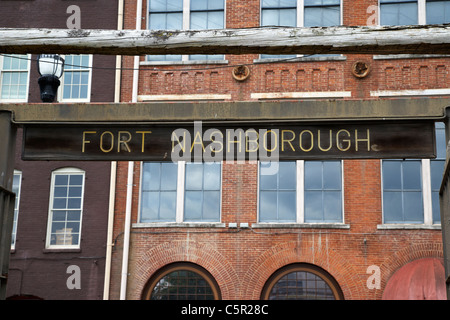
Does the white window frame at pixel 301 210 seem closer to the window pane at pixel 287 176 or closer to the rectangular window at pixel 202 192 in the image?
the window pane at pixel 287 176

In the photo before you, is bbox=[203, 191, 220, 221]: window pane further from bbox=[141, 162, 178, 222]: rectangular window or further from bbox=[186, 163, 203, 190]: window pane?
bbox=[141, 162, 178, 222]: rectangular window

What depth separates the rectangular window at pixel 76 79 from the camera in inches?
749

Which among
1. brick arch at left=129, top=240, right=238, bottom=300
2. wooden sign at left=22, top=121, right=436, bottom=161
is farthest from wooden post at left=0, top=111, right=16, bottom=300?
brick arch at left=129, top=240, right=238, bottom=300

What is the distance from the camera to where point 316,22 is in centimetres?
1900

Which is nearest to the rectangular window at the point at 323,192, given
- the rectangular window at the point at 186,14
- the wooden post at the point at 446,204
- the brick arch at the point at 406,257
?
the brick arch at the point at 406,257

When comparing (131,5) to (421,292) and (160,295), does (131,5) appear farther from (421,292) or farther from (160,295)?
(421,292)

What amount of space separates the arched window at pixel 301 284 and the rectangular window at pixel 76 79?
7.09 metres

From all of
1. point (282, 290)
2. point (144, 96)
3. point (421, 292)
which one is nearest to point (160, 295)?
point (282, 290)

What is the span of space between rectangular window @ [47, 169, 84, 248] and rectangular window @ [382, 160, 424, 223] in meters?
7.92

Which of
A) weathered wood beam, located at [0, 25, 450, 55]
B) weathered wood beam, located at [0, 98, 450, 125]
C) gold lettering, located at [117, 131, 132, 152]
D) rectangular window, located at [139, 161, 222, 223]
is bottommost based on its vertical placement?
gold lettering, located at [117, 131, 132, 152]

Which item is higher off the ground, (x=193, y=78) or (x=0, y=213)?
(x=193, y=78)

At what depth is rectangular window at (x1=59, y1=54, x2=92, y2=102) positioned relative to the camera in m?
19.0

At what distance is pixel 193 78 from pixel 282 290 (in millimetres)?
6052

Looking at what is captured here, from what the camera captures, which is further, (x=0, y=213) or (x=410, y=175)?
(x=410, y=175)
